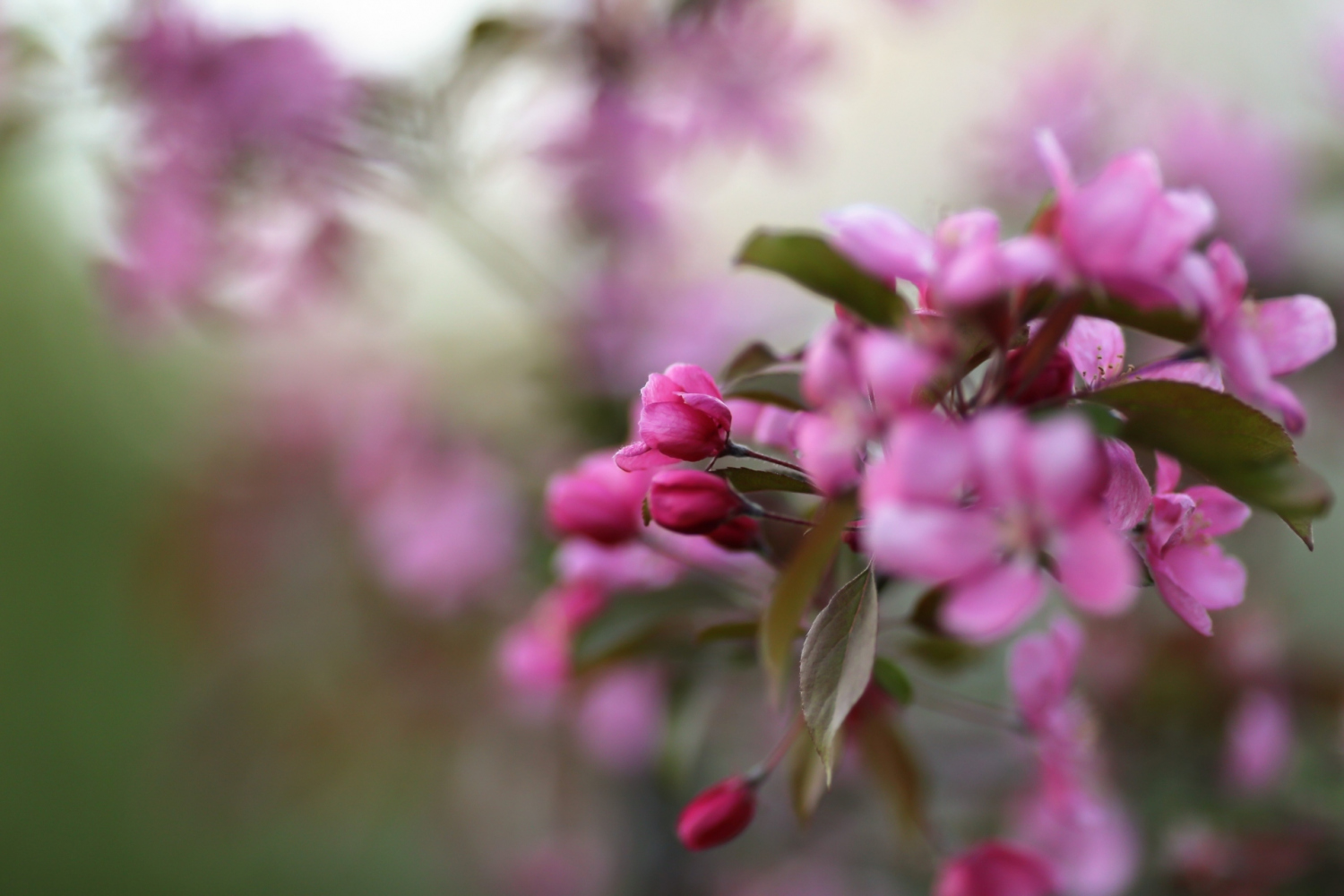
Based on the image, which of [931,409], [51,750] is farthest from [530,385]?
[51,750]

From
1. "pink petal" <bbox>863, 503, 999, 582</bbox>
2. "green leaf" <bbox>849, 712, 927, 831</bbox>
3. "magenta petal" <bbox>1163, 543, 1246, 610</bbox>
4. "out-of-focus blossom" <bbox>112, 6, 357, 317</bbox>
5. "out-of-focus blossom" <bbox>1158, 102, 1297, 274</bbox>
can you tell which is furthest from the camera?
"out-of-focus blossom" <bbox>1158, 102, 1297, 274</bbox>

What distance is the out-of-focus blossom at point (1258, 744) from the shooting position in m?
0.79

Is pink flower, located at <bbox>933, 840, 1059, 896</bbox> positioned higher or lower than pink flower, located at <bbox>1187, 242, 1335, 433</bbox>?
lower

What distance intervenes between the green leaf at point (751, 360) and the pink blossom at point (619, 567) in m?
0.16

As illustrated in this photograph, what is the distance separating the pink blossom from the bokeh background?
0.12 metres

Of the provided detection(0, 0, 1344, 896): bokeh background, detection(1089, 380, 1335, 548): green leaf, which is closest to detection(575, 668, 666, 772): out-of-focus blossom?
detection(0, 0, 1344, 896): bokeh background

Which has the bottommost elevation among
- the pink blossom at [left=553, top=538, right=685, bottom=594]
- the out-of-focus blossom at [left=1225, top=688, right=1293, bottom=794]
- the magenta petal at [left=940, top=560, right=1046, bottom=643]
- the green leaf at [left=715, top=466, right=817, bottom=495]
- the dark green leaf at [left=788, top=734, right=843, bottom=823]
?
the out-of-focus blossom at [left=1225, top=688, right=1293, bottom=794]

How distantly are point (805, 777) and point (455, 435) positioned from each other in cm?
74

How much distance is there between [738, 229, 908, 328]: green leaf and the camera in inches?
13.9

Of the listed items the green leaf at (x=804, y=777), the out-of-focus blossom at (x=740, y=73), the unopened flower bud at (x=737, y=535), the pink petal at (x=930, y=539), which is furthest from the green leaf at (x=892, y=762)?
the out-of-focus blossom at (x=740, y=73)

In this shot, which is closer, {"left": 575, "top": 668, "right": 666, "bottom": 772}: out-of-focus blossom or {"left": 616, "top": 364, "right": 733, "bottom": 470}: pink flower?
{"left": 616, "top": 364, "right": 733, "bottom": 470}: pink flower

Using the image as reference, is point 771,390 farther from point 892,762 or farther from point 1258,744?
point 1258,744

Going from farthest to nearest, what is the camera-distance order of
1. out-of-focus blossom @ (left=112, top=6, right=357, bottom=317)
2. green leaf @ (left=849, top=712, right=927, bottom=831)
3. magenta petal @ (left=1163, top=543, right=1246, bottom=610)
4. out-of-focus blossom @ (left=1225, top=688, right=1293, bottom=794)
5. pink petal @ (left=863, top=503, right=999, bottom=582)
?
out-of-focus blossom @ (left=112, top=6, right=357, bottom=317) < out-of-focus blossom @ (left=1225, top=688, right=1293, bottom=794) < green leaf @ (left=849, top=712, right=927, bottom=831) < magenta petal @ (left=1163, top=543, right=1246, bottom=610) < pink petal @ (left=863, top=503, right=999, bottom=582)

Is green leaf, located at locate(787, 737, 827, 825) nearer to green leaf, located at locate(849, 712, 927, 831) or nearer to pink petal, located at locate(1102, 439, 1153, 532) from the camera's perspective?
green leaf, located at locate(849, 712, 927, 831)
